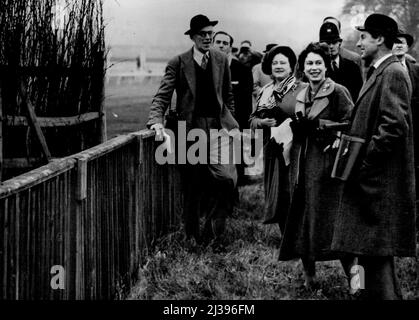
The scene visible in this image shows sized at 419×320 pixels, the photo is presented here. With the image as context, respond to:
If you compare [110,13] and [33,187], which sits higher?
[110,13]

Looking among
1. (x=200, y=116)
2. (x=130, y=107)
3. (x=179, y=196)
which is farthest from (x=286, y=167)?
(x=130, y=107)

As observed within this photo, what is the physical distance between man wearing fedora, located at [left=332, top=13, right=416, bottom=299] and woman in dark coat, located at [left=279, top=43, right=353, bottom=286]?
0.86 metres

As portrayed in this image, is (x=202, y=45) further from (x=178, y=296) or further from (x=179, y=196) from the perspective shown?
(x=178, y=296)

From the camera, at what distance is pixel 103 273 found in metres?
4.75

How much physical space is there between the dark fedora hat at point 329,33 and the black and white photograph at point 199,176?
0.06ft

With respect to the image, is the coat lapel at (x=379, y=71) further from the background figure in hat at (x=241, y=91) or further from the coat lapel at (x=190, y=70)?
the background figure in hat at (x=241, y=91)

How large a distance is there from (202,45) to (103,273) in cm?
280

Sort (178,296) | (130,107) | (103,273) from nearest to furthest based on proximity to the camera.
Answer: (103,273) < (178,296) < (130,107)

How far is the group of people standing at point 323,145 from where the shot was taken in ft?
15.5

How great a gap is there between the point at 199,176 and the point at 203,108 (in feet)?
2.16

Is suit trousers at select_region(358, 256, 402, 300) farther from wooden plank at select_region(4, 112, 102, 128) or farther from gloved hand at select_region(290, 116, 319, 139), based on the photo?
wooden plank at select_region(4, 112, 102, 128)

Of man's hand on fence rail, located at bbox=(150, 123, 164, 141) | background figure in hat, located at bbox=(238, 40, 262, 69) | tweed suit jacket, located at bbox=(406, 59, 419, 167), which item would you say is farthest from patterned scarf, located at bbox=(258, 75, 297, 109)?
background figure in hat, located at bbox=(238, 40, 262, 69)

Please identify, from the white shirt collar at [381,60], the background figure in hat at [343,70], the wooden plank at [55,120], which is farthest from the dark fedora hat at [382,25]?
the background figure in hat at [343,70]

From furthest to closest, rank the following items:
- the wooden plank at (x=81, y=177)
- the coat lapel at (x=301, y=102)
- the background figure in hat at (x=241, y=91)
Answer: the background figure in hat at (x=241, y=91)
the coat lapel at (x=301, y=102)
the wooden plank at (x=81, y=177)
